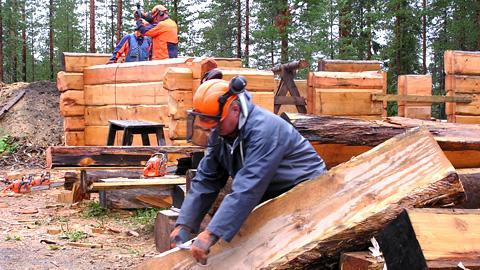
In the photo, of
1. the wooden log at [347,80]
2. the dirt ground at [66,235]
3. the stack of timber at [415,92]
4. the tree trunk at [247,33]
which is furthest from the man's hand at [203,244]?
the tree trunk at [247,33]

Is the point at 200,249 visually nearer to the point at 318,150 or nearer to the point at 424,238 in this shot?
the point at 424,238

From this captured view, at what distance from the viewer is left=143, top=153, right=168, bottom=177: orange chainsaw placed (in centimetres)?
838

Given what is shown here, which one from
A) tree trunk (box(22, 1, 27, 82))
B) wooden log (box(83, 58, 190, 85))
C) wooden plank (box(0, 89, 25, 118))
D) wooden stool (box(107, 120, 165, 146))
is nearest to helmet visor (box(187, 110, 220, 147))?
wooden stool (box(107, 120, 165, 146))

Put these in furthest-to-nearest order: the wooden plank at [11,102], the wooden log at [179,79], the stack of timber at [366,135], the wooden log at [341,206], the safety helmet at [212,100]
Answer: the wooden plank at [11,102] < the wooden log at [179,79] < the stack of timber at [366,135] < the safety helmet at [212,100] < the wooden log at [341,206]

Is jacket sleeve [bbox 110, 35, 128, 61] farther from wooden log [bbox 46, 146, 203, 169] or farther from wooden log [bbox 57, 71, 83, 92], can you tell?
wooden log [bbox 46, 146, 203, 169]

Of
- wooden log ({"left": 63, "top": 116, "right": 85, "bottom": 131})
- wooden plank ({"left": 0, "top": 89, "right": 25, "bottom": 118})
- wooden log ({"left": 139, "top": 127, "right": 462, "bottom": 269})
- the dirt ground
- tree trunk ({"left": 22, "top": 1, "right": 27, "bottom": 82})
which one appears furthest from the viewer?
tree trunk ({"left": 22, "top": 1, "right": 27, "bottom": 82})

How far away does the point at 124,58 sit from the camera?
43.2ft

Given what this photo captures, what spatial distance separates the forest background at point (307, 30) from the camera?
1071 inches

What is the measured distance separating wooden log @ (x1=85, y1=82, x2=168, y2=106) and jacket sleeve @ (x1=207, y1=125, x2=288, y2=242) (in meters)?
7.65

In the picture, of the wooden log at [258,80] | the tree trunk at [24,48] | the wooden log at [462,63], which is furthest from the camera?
the tree trunk at [24,48]

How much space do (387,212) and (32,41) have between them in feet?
194

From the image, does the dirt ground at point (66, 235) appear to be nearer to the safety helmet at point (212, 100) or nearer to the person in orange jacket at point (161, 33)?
the safety helmet at point (212, 100)

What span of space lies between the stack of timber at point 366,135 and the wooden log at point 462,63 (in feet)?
19.3

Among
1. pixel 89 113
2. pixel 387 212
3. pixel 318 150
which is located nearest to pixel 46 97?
pixel 89 113
